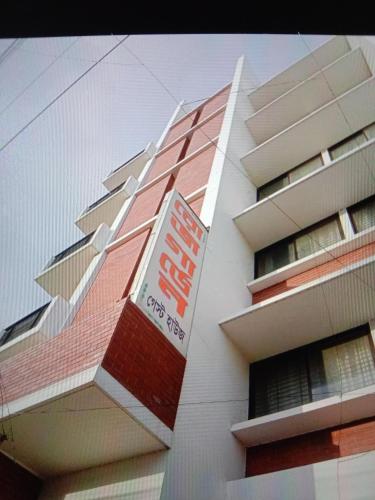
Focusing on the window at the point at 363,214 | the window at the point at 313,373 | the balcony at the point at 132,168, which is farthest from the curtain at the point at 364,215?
the balcony at the point at 132,168

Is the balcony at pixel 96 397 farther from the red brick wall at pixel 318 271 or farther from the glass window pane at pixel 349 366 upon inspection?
the red brick wall at pixel 318 271

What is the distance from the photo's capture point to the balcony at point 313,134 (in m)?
9.99

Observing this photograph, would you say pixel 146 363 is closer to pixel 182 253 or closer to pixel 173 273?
pixel 173 273

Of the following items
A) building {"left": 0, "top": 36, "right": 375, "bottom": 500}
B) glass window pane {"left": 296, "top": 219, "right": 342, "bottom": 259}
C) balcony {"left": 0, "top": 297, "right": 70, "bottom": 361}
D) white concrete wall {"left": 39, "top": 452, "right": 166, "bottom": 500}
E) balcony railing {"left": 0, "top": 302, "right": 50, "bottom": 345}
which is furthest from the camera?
balcony railing {"left": 0, "top": 302, "right": 50, "bottom": 345}

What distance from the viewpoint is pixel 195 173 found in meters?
10.6

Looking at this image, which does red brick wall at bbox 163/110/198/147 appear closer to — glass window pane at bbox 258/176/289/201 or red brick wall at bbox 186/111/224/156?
red brick wall at bbox 186/111/224/156

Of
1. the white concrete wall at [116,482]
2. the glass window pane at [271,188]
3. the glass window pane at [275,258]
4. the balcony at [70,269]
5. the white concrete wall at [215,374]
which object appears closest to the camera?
the white concrete wall at [116,482]

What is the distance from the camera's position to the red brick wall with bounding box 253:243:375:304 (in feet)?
22.9

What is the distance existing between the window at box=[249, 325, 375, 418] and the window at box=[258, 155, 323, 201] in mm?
5349

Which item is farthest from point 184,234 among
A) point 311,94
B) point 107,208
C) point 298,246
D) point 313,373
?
point 311,94

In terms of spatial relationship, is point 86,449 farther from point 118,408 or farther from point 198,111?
point 198,111

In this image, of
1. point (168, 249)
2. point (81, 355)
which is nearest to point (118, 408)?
point (81, 355)

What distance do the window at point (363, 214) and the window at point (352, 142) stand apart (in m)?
2.11

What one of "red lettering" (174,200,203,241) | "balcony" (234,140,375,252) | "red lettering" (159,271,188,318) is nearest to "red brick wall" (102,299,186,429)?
"red lettering" (159,271,188,318)
